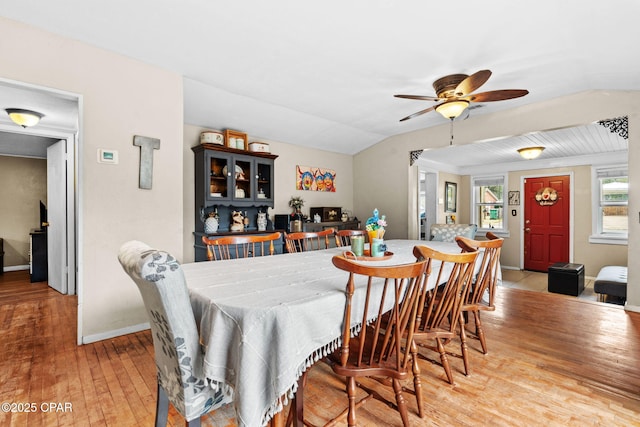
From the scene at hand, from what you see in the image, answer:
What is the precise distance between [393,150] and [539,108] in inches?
81.7

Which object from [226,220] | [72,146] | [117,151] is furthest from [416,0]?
[72,146]

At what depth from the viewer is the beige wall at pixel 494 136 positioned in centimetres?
315

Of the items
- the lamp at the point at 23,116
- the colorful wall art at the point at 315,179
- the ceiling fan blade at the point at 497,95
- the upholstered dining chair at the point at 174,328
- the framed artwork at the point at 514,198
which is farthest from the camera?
the framed artwork at the point at 514,198

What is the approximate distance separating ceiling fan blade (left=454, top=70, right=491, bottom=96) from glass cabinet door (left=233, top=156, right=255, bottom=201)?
2.52 metres

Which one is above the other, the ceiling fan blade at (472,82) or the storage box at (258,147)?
the ceiling fan blade at (472,82)

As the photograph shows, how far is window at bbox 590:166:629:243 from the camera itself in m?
5.28

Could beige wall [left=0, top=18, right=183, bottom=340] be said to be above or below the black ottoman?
above

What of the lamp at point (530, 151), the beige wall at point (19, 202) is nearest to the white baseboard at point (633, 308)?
the lamp at point (530, 151)

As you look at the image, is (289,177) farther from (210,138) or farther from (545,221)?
(545,221)

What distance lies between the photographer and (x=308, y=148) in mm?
5113

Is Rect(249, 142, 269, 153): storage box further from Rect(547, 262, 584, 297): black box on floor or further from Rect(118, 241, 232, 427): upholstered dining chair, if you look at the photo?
Rect(547, 262, 584, 297): black box on floor

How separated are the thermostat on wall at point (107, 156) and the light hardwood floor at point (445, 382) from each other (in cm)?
149

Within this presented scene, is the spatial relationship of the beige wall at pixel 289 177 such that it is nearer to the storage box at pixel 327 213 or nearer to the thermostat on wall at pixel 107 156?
the storage box at pixel 327 213

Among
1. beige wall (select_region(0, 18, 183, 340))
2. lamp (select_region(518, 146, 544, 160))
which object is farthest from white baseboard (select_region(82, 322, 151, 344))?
lamp (select_region(518, 146, 544, 160))
